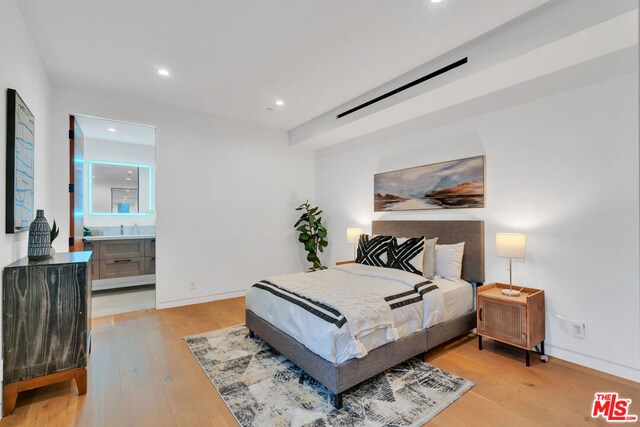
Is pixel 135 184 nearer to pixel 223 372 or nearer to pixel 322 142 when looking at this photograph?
pixel 322 142

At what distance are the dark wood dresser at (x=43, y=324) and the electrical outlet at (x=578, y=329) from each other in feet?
12.9

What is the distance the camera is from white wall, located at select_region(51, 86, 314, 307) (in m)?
3.79

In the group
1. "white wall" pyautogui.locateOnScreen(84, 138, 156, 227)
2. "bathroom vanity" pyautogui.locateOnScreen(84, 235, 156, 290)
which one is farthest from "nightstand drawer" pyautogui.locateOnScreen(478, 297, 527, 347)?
"white wall" pyautogui.locateOnScreen(84, 138, 156, 227)

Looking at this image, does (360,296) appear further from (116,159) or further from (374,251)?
(116,159)

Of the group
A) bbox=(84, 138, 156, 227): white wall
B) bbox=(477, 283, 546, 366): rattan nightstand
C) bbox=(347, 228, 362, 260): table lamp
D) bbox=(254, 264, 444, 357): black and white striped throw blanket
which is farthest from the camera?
bbox=(84, 138, 156, 227): white wall

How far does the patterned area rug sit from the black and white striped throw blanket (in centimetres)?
35

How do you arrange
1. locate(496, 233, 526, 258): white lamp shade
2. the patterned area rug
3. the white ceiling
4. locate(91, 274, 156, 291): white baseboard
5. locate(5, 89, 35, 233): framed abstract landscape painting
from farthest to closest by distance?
locate(91, 274, 156, 291): white baseboard
the white ceiling
locate(496, 233, 526, 258): white lamp shade
locate(5, 89, 35, 233): framed abstract landscape painting
the patterned area rug

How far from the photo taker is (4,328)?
193 cm

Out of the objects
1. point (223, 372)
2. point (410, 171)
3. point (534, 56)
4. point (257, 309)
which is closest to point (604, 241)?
point (534, 56)

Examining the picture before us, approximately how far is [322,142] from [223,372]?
374 centimetres

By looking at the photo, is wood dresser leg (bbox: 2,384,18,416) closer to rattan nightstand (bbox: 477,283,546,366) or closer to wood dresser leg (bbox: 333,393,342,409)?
wood dresser leg (bbox: 333,393,342,409)

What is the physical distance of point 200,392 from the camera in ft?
7.22

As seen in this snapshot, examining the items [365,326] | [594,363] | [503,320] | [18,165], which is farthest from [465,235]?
[18,165]
